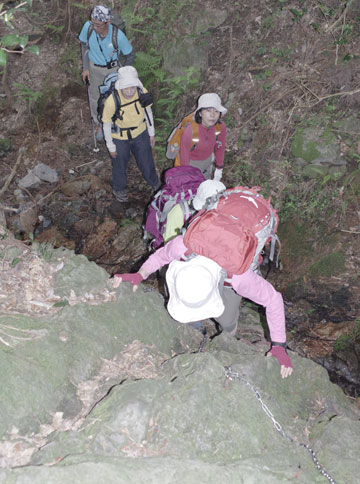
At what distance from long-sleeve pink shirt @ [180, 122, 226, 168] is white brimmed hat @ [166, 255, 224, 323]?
134 inches

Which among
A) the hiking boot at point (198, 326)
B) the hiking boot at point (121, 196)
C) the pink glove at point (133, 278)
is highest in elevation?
the pink glove at point (133, 278)

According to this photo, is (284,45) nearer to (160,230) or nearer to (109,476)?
(160,230)

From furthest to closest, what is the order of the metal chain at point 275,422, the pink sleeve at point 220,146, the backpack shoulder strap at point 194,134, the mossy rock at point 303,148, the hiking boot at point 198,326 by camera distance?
1. the mossy rock at point 303,148
2. the pink sleeve at point 220,146
3. the backpack shoulder strap at point 194,134
4. the hiking boot at point 198,326
5. the metal chain at point 275,422

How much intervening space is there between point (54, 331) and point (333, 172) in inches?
255

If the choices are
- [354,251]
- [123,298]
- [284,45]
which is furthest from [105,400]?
[284,45]

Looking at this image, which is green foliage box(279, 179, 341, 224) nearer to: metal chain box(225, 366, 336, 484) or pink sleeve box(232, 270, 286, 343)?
pink sleeve box(232, 270, 286, 343)

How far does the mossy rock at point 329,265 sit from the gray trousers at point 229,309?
272 centimetres

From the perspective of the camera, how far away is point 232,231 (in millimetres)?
3477

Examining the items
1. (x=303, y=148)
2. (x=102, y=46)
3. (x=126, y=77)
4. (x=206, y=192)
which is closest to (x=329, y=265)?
(x=303, y=148)

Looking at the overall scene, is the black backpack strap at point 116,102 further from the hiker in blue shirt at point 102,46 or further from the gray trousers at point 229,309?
the gray trousers at point 229,309

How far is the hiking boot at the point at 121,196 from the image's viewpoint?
905 cm

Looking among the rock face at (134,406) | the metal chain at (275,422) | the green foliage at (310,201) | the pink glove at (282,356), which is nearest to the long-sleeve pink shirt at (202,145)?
the green foliage at (310,201)

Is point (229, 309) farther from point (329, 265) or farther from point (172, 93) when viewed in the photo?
point (172, 93)

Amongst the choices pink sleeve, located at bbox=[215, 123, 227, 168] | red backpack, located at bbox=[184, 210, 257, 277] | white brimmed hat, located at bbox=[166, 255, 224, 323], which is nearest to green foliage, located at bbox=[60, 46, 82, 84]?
pink sleeve, located at bbox=[215, 123, 227, 168]
